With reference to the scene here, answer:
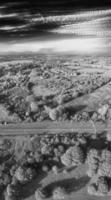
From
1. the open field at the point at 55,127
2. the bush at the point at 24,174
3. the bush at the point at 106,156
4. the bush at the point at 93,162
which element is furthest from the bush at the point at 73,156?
the bush at the point at 24,174

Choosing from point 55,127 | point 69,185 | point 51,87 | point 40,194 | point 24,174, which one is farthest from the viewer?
point 51,87

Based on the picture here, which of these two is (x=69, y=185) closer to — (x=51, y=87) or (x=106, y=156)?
(x=106, y=156)

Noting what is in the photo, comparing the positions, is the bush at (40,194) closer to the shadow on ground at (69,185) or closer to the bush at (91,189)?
the shadow on ground at (69,185)

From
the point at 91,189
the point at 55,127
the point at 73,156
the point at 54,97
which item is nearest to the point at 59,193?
the point at 91,189

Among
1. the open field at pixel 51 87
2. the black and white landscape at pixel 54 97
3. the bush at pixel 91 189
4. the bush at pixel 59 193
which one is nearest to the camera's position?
the bush at pixel 91 189

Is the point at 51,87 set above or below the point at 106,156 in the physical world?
above

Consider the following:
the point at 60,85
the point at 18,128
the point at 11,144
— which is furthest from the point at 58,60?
the point at 11,144

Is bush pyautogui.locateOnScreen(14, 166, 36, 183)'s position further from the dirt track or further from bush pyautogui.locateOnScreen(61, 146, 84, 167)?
the dirt track

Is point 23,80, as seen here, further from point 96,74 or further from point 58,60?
point 96,74
